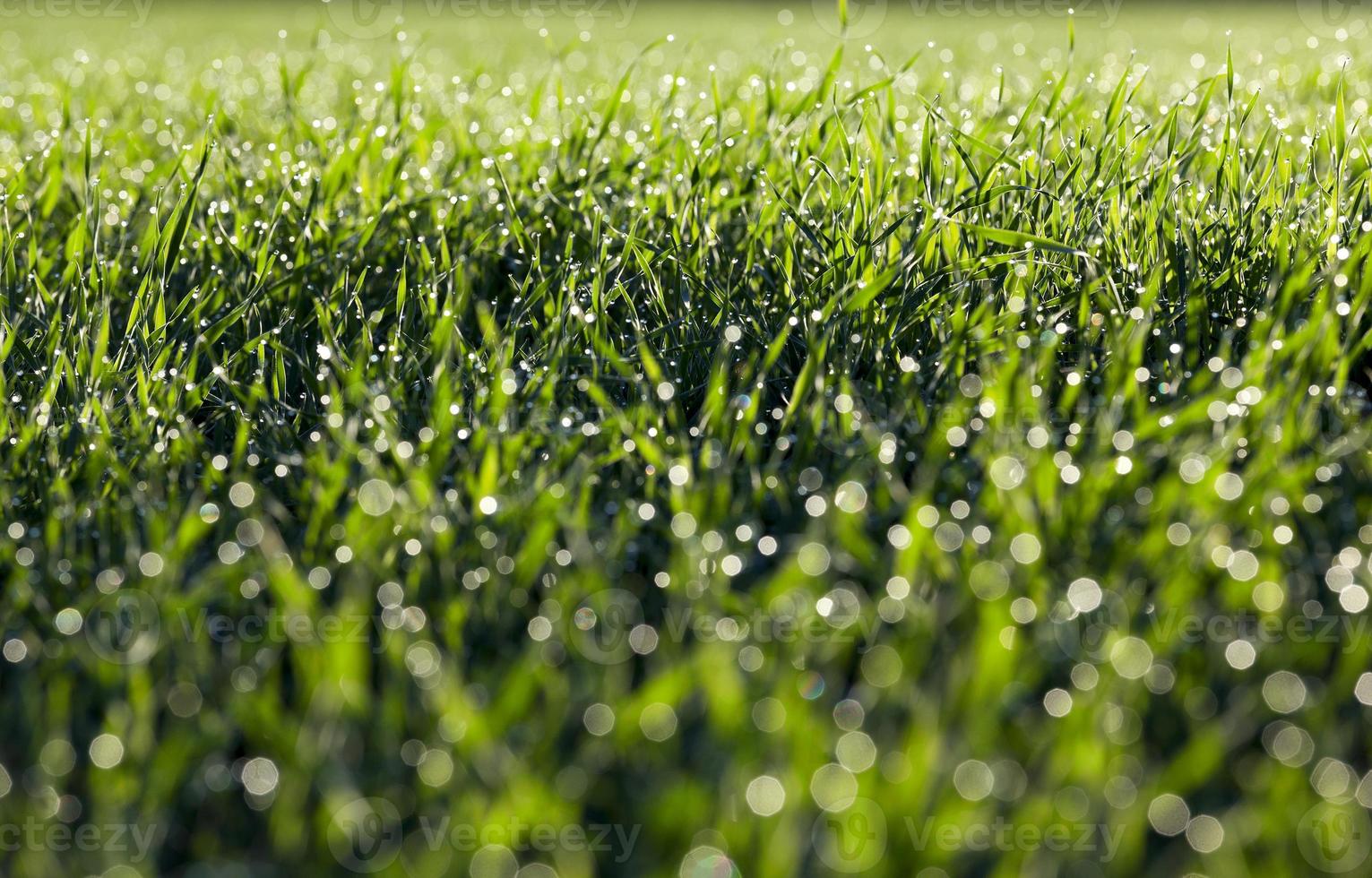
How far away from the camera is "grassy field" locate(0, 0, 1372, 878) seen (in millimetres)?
1044

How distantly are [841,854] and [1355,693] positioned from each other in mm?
571

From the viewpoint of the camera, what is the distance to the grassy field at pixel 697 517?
3.43ft

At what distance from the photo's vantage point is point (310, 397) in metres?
1.81

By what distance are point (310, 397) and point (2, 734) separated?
742 millimetres

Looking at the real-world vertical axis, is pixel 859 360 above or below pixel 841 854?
above

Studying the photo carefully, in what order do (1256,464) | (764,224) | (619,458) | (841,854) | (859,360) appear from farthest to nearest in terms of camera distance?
1. (764,224)
2. (859,360)
3. (619,458)
4. (1256,464)
5. (841,854)

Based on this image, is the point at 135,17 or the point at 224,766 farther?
the point at 135,17

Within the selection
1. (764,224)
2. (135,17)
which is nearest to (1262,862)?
(764,224)

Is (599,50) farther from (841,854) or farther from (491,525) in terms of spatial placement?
(841,854)

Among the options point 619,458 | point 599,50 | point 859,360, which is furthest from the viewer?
point 599,50

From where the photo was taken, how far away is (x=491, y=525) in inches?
55.2

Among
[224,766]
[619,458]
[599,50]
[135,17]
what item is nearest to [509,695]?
[224,766]

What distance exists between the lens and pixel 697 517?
4.58 ft

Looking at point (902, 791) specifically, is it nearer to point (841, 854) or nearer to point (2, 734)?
point (841, 854)
